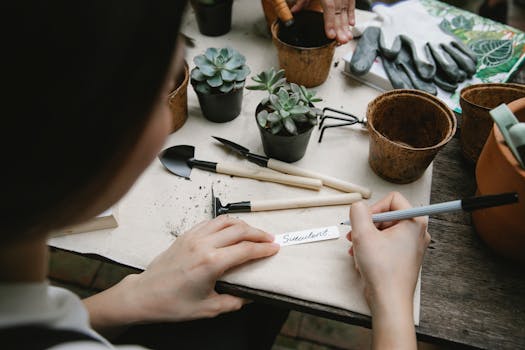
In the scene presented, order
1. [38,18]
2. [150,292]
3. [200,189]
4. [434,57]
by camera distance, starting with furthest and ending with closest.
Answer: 1. [434,57]
2. [200,189]
3. [150,292]
4. [38,18]

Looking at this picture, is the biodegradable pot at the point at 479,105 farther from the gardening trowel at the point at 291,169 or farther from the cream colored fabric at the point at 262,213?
the gardening trowel at the point at 291,169

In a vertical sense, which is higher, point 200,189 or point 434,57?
point 434,57

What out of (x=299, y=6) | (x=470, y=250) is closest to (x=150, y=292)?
(x=470, y=250)

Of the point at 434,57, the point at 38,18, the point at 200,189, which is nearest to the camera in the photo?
the point at 38,18

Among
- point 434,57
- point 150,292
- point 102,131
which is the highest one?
point 102,131

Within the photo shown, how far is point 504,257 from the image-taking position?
625 millimetres

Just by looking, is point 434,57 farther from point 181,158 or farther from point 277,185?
point 181,158

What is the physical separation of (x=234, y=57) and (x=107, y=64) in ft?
1.75

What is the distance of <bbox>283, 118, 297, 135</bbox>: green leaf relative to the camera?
2.22 feet

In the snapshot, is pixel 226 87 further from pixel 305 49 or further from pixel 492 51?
pixel 492 51

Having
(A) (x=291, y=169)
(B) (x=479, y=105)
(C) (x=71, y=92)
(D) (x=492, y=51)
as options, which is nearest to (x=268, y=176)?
(A) (x=291, y=169)

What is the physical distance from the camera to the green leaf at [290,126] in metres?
0.68

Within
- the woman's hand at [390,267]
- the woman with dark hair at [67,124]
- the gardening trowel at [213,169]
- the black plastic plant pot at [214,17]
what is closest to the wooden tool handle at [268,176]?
the gardening trowel at [213,169]

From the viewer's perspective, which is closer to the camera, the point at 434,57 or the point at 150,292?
the point at 150,292
